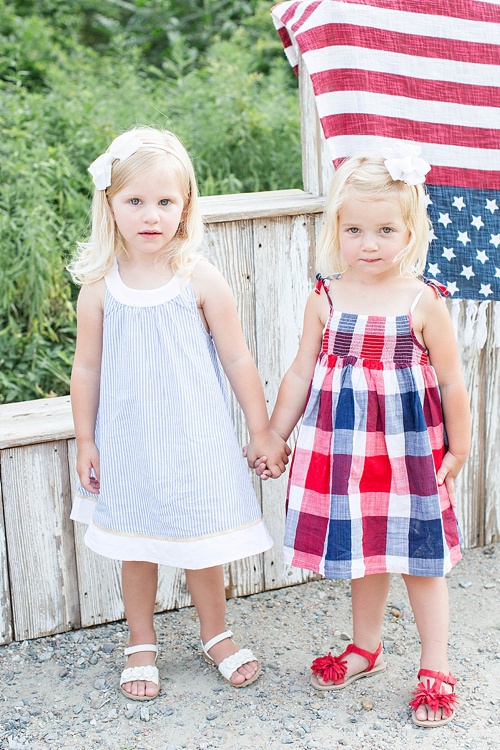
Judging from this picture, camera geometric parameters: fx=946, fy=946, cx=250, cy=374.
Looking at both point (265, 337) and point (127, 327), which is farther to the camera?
point (265, 337)

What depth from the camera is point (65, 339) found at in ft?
13.0

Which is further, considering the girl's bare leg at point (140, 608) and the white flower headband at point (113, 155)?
the girl's bare leg at point (140, 608)

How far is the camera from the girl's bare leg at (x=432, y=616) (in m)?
2.46

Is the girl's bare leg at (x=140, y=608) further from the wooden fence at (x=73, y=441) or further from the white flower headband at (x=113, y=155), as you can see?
the white flower headband at (x=113, y=155)

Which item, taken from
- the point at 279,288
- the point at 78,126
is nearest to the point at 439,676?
the point at 279,288


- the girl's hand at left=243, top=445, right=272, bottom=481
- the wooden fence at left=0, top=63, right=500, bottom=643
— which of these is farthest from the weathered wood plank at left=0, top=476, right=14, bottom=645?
the girl's hand at left=243, top=445, right=272, bottom=481

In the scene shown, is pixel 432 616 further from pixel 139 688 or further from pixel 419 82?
pixel 419 82

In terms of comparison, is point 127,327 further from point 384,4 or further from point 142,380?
point 384,4

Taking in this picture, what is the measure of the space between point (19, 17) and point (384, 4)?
561 cm

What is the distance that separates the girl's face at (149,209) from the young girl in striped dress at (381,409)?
1.28 ft

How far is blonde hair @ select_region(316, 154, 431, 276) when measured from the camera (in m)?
2.25

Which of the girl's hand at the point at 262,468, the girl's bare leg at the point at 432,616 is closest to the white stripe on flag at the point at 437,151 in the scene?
the girl's hand at the point at 262,468

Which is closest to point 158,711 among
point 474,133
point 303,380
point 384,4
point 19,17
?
point 303,380

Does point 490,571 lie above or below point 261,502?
below
